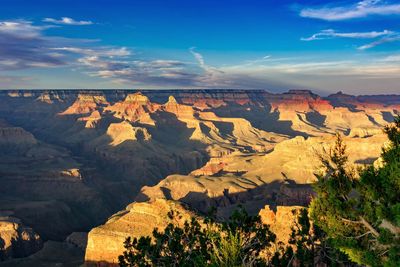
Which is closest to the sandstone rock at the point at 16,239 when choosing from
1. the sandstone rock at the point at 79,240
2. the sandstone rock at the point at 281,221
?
the sandstone rock at the point at 79,240

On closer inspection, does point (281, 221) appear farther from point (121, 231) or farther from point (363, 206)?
point (363, 206)

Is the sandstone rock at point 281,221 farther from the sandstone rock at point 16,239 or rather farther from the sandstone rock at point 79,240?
the sandstone rock at point 16,239

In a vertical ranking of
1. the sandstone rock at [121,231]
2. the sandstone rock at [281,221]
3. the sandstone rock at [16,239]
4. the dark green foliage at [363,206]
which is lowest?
the sandstone rock at [16,239]

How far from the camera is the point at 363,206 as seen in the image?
28578 millimetres

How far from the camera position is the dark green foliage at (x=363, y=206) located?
25.0m

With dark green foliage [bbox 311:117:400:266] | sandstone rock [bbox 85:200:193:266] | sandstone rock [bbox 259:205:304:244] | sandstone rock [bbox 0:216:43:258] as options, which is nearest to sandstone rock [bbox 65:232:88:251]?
sandstone rock [bbox 0:216:43:258]

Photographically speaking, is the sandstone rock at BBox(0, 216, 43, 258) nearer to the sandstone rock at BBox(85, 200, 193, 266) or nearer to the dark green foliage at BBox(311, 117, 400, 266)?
the sandstone rock at BBox(85, 200, 193, 266)

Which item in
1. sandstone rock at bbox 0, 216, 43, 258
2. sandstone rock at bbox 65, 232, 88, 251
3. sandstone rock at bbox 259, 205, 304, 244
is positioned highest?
sandstone rock at bbox 259, 205, 304, 244

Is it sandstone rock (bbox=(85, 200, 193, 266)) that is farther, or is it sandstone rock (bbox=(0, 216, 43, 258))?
sandstone rock (bbox=(0, 216, 43, 258))

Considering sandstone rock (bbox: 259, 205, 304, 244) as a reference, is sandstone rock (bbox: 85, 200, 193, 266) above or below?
below

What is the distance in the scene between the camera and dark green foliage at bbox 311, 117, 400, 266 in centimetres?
2500

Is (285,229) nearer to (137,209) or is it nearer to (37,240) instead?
(137,209)

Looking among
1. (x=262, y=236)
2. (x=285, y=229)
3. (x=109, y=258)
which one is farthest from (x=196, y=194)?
(x=262, y=236)

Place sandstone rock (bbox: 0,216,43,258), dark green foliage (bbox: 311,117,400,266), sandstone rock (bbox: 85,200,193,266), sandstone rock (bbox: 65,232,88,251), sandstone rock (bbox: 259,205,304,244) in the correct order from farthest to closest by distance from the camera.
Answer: sandstone rock (bbox: 0,216,43,258), sandstone rock (bbox: 65,232,88,251), sandstone rock (bbox: 85,200,193,266), sandstone rock (bbox: 259,205,304,244), dark green foliage (bbox: 311,117,400,266)
